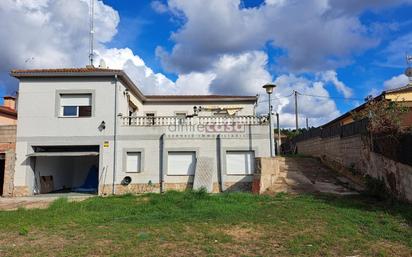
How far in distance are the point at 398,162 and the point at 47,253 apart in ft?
32.1

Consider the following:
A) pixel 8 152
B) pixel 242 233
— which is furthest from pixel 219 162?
pixel 8 152

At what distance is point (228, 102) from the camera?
21.3 metres

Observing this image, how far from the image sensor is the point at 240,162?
54.5 feet

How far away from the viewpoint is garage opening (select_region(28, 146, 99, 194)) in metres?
16.9

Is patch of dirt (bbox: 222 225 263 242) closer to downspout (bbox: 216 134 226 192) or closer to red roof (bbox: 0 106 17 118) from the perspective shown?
downspout (bbox: 216 134 226 192)

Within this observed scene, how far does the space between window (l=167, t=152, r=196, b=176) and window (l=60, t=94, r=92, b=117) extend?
458 cm

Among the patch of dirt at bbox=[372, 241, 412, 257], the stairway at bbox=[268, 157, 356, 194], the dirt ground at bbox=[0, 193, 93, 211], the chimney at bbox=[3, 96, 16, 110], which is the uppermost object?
the chimney at bbox=[3, 96, 16, 110]

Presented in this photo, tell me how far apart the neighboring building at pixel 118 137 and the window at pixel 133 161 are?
0.05 metres

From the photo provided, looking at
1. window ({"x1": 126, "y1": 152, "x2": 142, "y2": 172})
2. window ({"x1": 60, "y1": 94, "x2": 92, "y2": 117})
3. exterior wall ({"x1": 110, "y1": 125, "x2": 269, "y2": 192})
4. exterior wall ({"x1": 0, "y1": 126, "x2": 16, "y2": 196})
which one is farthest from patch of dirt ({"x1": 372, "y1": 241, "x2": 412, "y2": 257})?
exterior wall ({"x1": 0, "y1": 126, "x2": 16, "y2": 196})

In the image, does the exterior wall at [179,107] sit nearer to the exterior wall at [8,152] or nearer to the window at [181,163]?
the window at [181,163]

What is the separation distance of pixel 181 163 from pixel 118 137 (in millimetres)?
3227

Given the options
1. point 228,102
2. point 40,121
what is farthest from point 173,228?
point 228,102

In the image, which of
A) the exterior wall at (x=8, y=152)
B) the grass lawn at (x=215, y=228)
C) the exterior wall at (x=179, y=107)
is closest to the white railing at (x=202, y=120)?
the exterior wall at (x=179, y=107)

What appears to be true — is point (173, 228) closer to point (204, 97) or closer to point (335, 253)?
point (335, 253)
